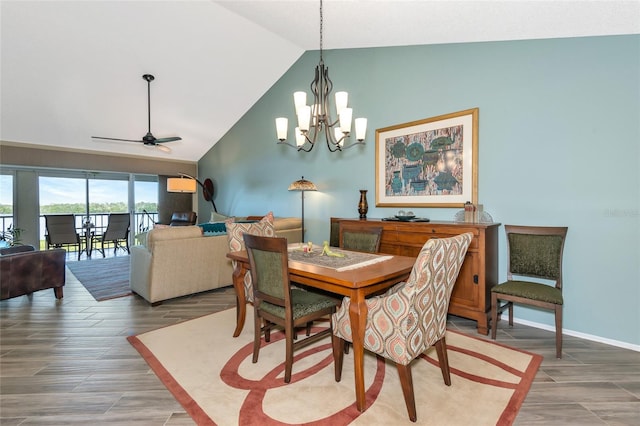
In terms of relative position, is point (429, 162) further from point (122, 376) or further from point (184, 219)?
point (184, 219)

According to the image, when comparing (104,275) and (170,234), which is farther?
(104,275)

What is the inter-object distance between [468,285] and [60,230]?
736 centimetres

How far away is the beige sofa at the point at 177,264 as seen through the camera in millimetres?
3465

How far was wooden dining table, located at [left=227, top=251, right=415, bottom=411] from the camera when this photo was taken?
5.56ft

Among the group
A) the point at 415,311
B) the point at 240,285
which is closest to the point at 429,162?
the point at 415,311

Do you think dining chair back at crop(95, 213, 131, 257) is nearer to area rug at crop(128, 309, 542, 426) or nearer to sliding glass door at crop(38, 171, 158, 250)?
sliding glass door at crop(38, 171, 158, 250)

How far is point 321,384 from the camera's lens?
1.97 m

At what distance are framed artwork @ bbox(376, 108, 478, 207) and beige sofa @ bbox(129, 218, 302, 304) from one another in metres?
2.27

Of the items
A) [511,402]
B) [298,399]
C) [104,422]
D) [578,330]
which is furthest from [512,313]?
[104,422]

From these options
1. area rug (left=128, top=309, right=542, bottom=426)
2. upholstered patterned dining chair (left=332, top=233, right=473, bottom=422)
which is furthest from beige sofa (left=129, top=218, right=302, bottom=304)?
upholstered patterned dining chair (left=332, top=233, right=473, bottom=422)

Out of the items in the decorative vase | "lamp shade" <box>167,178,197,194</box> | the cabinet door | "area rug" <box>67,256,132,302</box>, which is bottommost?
"area rug" <box>67,256,132,302</box>

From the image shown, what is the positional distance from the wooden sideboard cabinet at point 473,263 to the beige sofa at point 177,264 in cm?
242

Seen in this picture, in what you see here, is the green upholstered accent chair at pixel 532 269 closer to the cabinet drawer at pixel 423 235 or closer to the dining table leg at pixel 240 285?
the cabinet drawer at pixel 423 235

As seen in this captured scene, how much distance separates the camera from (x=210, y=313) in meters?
3.29
